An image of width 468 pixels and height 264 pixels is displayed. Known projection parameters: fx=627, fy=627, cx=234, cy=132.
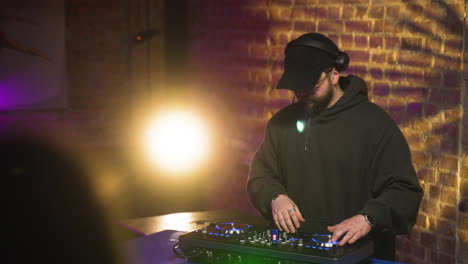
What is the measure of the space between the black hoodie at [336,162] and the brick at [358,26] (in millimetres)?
681

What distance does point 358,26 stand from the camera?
329 centimetres

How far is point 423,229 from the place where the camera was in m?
3.04

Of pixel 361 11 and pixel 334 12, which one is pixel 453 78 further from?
pixel 334 12

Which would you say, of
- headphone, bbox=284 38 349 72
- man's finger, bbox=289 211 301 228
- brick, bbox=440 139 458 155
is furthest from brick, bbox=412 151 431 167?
man's finger, bbox=289 211 301 228

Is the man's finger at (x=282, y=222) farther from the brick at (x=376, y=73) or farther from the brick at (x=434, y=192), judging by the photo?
the brick at (x=376, y=73)

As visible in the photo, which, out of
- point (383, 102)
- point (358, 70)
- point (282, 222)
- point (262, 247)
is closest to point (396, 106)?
point (383, 102)

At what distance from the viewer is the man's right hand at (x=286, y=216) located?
2.17 m

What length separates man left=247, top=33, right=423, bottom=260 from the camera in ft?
7.58

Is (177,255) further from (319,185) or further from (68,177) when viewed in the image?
(68,177)

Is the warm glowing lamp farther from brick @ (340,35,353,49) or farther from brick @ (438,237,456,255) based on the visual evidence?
brick @ (438,237,456,255)

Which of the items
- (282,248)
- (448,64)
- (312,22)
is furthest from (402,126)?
(282,248)

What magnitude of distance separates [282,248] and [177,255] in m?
0.46

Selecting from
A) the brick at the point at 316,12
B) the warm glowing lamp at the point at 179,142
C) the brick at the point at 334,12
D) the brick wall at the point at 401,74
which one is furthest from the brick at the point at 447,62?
the warm glowing lamp at the point at 179,142

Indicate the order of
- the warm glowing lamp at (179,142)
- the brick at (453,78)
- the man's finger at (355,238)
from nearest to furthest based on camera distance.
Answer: the man's finger at (355,238), the brick at (453,78), the warm glowing lamp at (179,142)
